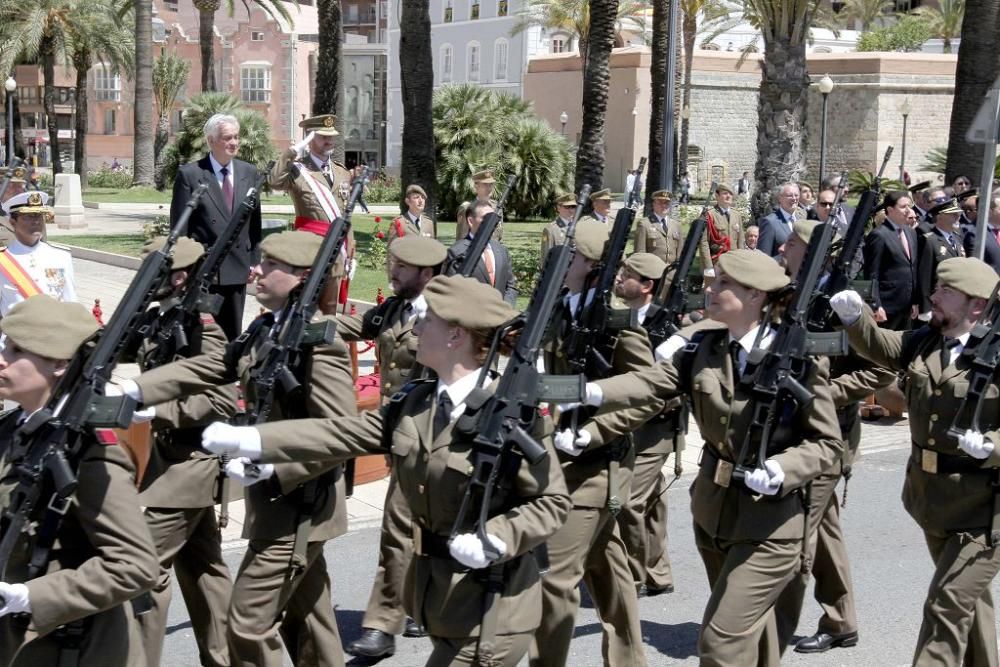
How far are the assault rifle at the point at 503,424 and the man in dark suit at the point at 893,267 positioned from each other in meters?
8.55

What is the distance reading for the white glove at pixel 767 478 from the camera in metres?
5.31

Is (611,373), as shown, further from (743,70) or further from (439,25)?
(439,25)

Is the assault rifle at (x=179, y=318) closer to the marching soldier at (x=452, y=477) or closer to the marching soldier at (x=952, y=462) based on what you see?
the marching soldier at (x=452, y=477)

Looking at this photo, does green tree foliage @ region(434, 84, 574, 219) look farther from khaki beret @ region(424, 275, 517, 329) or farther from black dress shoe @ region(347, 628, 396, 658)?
khaki beret @ region(424, 275, 517, 329)

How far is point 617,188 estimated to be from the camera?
5991 centimetres

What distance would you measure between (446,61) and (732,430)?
251 feet

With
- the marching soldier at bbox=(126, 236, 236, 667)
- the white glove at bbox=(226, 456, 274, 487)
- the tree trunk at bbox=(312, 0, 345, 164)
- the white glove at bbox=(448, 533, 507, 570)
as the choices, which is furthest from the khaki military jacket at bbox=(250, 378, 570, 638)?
the tree trunk at bbox=(312, 0, 345, 164)

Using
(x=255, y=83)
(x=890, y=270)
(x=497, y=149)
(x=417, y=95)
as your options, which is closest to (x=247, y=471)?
(x=890, y=270)

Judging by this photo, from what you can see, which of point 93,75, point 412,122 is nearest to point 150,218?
point 412,122

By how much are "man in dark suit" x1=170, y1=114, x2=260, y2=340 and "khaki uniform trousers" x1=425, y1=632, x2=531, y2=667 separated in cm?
523

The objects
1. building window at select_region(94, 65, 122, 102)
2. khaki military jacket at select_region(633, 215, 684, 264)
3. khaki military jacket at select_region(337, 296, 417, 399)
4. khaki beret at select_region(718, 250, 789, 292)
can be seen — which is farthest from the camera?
building window at select_region(94, 65, 122, 102)

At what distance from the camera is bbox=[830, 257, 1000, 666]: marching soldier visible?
589 cm

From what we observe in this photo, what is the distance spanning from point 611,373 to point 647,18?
2338 inches

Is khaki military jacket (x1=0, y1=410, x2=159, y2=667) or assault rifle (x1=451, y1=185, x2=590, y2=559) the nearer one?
khaki military jacket (x1=0, y1=410, x2=159, y2=667)
